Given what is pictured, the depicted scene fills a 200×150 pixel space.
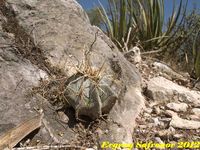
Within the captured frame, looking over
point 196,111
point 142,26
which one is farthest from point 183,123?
point 142,26

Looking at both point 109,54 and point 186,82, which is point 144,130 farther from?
point 186,82

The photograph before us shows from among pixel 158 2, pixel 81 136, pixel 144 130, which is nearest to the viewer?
pixel 81 136

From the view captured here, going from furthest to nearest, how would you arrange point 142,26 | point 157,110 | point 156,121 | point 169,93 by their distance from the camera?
1. point 142,26
2. point 169,93
3. point 157,110
4. point 156,121

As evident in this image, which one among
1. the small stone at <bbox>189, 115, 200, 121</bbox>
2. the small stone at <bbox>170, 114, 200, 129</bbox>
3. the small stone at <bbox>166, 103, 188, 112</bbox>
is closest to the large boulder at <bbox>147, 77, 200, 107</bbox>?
the small stone at <bbox>166, 103, 188, 112</bbox>

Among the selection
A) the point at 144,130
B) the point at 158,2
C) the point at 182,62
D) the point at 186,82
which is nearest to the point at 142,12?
the point at 158,2

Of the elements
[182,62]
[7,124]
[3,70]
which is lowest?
[182,62]

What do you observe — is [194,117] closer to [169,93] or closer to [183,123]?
[183,123]

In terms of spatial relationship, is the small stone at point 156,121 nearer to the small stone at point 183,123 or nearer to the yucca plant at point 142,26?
the small stone at point 183,123

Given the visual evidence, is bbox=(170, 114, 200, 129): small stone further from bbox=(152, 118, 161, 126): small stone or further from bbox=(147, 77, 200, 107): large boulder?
bbox=(147, 77, 200, 107): large boulder
